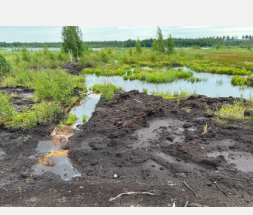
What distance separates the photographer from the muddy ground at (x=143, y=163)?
3439mm

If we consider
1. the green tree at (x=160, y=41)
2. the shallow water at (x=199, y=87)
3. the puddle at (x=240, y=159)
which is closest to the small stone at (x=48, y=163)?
the puddle at (x=240, y=159)

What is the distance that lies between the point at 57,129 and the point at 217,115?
7.38 m

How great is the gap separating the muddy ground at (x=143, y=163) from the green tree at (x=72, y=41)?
836 inches

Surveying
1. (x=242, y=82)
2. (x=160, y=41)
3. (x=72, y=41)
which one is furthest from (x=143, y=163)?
(x=160, y=41)

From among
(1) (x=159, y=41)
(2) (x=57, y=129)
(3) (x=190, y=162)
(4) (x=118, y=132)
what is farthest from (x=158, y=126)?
(1) (x=159, y=41)

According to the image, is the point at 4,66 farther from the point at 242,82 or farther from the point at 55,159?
the point at 242,82

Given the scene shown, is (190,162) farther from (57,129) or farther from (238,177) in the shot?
(57,129)

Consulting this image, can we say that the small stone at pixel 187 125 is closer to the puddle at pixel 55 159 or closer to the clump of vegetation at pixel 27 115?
the puddle at pixel 55 159

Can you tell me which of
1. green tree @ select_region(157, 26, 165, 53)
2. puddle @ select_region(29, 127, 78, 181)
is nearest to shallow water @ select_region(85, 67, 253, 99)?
puddle @ select_region(29, 127, 78, 181)

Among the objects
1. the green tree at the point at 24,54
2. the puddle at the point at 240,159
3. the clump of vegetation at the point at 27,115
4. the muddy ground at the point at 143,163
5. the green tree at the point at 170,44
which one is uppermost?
A: the green tree at the point at 170,44

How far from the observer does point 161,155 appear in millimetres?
5117

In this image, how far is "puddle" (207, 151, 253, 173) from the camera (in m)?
4.55

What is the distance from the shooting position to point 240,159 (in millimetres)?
4879

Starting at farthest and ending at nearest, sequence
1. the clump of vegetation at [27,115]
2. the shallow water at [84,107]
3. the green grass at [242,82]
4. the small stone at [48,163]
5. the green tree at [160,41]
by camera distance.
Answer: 1. the green tree at [160,41]
2. the green grass at [242,82]
3. the shallow water at [84,107]
4. the clump of vegetation at [27,115]
5. the small stone at [48,163]
